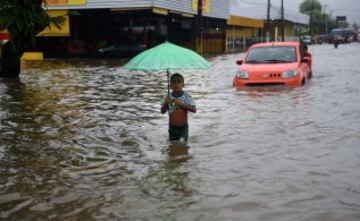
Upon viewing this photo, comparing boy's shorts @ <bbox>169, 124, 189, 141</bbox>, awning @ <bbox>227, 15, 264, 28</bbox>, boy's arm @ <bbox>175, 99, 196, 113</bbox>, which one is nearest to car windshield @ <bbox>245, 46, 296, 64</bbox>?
boy's shorts @ <bbox>169, 124, 189, 141</bbox>

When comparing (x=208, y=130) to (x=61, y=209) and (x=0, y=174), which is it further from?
(x=61, y=209)

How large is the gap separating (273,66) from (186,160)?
9230 millimetres

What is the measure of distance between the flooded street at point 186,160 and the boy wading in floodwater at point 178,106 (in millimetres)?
270

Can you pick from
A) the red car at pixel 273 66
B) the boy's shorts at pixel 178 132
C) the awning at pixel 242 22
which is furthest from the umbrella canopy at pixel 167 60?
the awning at pixel 242 22

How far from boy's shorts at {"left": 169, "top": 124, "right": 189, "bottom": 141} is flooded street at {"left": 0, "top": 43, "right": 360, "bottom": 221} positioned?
142 mm

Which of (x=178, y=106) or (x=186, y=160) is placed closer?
(x=186, y=160)

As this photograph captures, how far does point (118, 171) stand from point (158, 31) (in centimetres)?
3509

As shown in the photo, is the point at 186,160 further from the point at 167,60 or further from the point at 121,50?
the point at 121,50

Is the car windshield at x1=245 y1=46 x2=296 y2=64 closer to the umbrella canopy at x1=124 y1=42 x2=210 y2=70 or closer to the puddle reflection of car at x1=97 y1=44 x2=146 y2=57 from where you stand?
the umbrella canopy at x1=124 y1=42 x2=210 y2=70

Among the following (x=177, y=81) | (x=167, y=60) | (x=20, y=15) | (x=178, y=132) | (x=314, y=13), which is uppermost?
(x=314, y=13)

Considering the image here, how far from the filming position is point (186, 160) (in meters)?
7.97

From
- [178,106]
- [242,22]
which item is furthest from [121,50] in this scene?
[178,106]

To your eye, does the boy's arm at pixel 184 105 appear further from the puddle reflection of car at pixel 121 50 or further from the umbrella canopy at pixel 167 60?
the puddle reflection of car at pixel 121 50

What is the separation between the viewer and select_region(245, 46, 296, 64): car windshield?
17328mm
